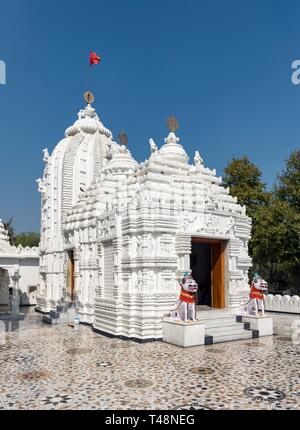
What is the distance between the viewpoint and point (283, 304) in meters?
21.0

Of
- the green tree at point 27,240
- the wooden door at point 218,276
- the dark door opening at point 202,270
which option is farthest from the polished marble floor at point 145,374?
the green tree at point 27,240

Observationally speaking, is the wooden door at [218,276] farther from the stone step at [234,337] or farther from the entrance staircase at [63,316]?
the entrance staircase at [63,316]

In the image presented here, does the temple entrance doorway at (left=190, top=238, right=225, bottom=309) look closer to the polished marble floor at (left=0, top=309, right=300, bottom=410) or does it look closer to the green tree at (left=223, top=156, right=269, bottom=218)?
the polished marble floor at (left=0, top=309, right=300, bottom=410)

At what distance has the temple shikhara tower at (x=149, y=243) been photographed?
13164mm

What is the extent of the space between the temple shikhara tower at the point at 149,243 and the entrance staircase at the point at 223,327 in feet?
2.71

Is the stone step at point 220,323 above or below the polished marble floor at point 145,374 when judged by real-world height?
above

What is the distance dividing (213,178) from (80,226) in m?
7.17

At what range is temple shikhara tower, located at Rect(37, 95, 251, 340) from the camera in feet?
43.2

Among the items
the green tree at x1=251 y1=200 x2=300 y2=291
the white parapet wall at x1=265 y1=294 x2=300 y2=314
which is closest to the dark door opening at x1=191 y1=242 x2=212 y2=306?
the white parapet wall at x1=265 y1=294 x2=300 y2=314

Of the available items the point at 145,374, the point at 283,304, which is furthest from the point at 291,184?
the point at 145,374

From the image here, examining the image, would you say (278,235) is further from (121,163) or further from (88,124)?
(88,124)

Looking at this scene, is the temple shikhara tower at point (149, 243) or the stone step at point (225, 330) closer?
the stone step at point (225, 330)

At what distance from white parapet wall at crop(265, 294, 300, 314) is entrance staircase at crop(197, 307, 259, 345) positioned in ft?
25.1
